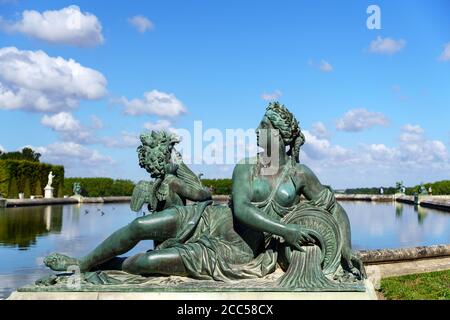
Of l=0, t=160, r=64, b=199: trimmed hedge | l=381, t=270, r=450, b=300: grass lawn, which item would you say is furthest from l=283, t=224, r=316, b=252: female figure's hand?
l=0, t=160, r=64, b=199: trimmed hedge

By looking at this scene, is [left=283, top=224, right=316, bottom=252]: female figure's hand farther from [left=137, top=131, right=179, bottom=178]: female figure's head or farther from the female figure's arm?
[left=137, top=131, right=179, bottom=178]: female figure's head

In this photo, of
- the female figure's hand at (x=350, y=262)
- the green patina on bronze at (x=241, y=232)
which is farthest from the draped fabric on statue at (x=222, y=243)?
the female figure's hand at (x=350, y=262)

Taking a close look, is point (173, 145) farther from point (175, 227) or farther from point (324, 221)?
point (324, 221)

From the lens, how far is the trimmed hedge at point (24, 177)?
109 ft

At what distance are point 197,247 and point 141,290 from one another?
22.6 inches

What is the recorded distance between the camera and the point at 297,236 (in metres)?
4.27

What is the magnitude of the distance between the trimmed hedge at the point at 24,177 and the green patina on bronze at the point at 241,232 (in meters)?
30.7

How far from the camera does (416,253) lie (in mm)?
7340

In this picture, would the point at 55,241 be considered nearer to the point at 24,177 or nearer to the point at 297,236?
the point at 297,236

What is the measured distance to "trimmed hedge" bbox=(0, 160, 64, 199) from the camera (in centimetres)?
3316

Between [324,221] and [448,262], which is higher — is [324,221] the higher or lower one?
the higher one

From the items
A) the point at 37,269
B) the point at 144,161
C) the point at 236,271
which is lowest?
the point at 37,269

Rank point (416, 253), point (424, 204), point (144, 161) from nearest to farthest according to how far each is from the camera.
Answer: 1. point (144, 161)
2. point (416, 253)
3. point (424, 204)
